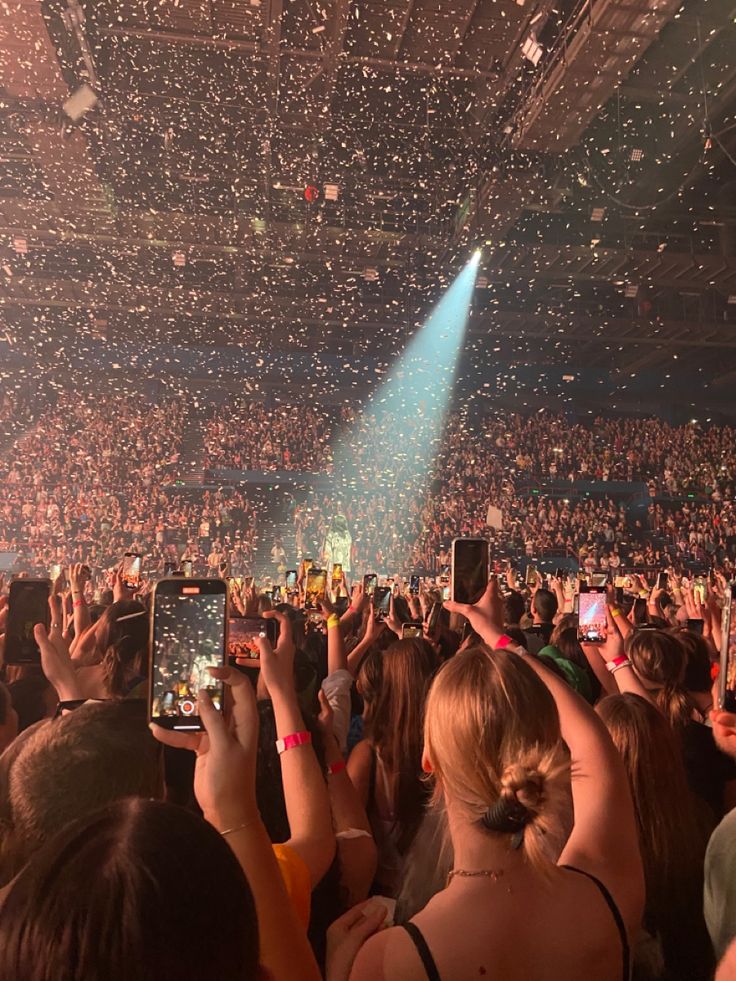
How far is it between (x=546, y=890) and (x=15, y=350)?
74.0ft

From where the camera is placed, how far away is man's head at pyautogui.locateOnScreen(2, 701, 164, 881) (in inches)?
43.4

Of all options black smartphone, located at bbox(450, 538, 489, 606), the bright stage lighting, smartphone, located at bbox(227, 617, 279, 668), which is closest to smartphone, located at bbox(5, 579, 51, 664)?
smartphone, located at bbox(227, 617, 279, 668)

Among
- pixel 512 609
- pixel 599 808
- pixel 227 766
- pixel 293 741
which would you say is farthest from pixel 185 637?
pixel 512 609

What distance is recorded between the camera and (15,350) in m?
21.4

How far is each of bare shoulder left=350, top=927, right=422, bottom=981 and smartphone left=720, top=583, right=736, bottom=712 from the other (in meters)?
0.62

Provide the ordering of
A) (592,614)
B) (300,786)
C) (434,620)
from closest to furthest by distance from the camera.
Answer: (300,786) < (592,614) < (434,620)

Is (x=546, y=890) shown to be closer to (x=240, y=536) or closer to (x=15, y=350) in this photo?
(x=240, y=536)

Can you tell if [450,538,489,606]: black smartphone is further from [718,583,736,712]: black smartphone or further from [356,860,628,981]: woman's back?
[356,860,628,981]: woman's back

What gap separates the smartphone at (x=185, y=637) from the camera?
1.34 metres

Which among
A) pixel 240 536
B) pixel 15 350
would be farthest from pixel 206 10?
pixel 15 350

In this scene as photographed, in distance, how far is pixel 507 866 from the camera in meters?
1.12

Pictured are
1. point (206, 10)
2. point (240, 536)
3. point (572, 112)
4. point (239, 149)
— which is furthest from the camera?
point (240, 536)

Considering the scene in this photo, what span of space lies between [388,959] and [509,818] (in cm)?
23

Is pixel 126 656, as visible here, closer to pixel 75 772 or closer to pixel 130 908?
pixel 75 772
